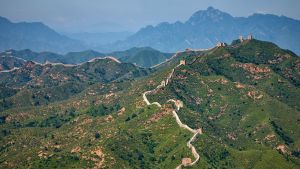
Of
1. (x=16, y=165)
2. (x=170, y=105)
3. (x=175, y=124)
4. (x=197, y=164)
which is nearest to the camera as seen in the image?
(x=197, y=164)

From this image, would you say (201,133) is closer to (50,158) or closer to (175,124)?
(175,124)

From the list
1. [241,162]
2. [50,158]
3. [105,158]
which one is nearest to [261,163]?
[241,162]

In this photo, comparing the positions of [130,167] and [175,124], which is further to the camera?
[175,124]

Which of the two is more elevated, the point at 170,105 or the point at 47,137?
the point at 170,105

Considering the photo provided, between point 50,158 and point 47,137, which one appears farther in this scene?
point 47,137

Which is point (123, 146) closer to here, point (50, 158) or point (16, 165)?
point (50, 158)

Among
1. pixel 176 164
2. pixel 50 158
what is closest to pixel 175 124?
pixel 176 164

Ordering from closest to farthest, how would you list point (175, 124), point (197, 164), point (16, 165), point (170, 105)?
point (197, 164) < point (16, 165) < point (175, 124) < point (170, 105)

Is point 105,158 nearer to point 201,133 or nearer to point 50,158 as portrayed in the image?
point 50,158
